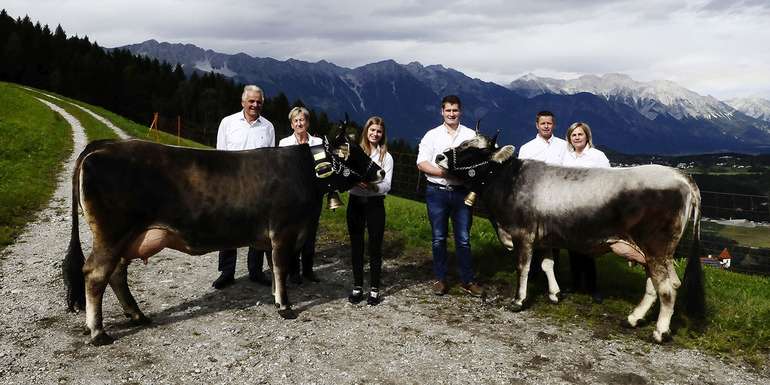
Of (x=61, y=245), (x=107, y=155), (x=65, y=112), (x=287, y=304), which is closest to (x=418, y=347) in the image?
(x=287, y=304)

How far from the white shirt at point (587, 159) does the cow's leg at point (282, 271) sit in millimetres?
4291

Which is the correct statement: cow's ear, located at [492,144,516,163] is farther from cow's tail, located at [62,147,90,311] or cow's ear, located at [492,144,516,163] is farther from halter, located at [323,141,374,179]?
cow's tail, located at [62,147,90,311]

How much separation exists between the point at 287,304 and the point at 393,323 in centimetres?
150

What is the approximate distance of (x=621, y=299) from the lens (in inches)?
312

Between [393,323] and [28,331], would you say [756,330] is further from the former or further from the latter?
[28,331]

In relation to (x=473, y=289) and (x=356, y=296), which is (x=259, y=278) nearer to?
(x=356, y=296)

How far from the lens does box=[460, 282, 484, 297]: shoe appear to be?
8008mm

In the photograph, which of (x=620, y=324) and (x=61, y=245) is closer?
(x=620, y=324)

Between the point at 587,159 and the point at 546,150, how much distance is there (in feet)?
2.19

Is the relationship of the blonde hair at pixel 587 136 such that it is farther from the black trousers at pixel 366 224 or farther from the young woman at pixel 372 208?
the black trousers at pixel 366 224

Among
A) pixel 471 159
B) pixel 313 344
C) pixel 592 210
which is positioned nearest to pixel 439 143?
pixel 471 159

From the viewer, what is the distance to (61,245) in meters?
10.2

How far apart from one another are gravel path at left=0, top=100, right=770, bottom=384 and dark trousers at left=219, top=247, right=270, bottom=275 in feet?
1.01

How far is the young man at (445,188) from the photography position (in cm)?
761
